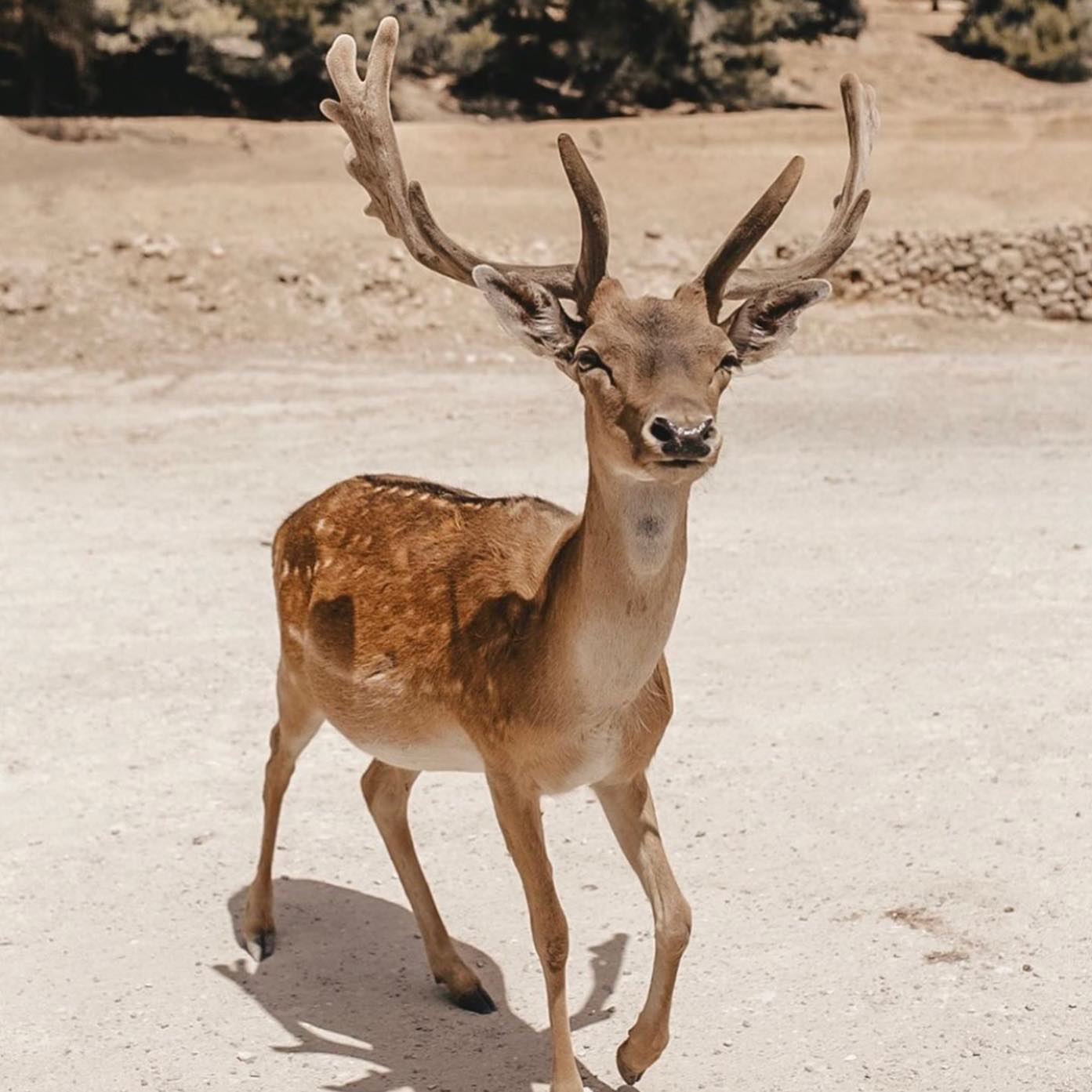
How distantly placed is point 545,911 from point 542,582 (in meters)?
1.08

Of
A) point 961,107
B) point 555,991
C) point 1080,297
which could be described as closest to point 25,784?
point 555,991

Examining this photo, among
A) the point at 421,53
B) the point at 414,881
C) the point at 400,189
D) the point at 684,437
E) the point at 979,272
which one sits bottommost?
the point at 979,272

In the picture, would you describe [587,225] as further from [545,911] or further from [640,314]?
[545,911]

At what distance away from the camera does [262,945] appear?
738 cm

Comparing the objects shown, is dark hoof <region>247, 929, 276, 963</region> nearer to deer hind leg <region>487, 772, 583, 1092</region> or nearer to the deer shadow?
the deer shadow

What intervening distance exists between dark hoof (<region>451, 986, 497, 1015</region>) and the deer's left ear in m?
2.72

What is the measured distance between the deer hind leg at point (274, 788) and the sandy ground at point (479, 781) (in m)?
0.14

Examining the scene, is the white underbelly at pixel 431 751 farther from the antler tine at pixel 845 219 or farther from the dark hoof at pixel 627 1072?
the antler tine at pixel 845 219

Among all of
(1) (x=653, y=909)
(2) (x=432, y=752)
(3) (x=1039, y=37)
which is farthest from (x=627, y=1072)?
(3) (x=1039, y=37)

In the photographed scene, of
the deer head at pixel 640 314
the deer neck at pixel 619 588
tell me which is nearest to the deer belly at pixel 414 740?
the deer neck at pixel 619 588

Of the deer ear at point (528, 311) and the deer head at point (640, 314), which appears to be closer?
the deer head at point (640, 314)

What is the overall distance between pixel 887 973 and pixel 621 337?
2.96 meters

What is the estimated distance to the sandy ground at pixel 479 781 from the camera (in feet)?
21.8

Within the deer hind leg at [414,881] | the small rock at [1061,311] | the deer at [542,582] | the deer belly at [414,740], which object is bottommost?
the small rock at [1061,311]
